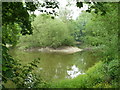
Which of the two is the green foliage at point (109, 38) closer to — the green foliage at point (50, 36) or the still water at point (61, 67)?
the still water at point (61, 67)

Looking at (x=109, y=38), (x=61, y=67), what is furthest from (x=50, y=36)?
(x=109, y=38)

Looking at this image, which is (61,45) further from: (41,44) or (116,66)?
(116,66)

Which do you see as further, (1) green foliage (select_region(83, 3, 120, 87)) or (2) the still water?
(2) the still water

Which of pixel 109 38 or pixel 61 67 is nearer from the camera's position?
pixel 109 38

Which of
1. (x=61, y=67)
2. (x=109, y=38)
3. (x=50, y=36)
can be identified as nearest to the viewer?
(x=109, y=38)

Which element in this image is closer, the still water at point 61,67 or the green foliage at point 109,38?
the green foliage at point 109,38

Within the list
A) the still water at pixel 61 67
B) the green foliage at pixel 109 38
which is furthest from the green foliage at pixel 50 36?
the green foliage at pixel 109 38

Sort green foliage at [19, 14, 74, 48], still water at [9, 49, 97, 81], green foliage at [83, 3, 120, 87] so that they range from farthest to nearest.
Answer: green foliage at [19, 14, 74, 48] < still water at [9, 49, 97, 81] < green foliage at [83, 3, 120, 87]

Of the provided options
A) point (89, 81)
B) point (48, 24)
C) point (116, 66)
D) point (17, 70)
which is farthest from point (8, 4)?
point (48, 24)

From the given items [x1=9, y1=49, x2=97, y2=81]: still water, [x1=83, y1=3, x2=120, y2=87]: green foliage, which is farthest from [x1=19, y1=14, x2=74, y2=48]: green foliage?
[x1=83, y1=3, x2=120, y2=87]: green foliage

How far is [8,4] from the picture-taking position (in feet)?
10.8

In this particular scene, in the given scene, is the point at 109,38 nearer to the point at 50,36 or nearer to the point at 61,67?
the point at 61,67

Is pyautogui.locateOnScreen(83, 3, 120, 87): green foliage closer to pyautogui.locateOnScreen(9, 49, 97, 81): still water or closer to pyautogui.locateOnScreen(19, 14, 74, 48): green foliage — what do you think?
pyautogui.locateOnScreen(9, 49, 97, 81): still water

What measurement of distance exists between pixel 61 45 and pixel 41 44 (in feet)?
14.5
